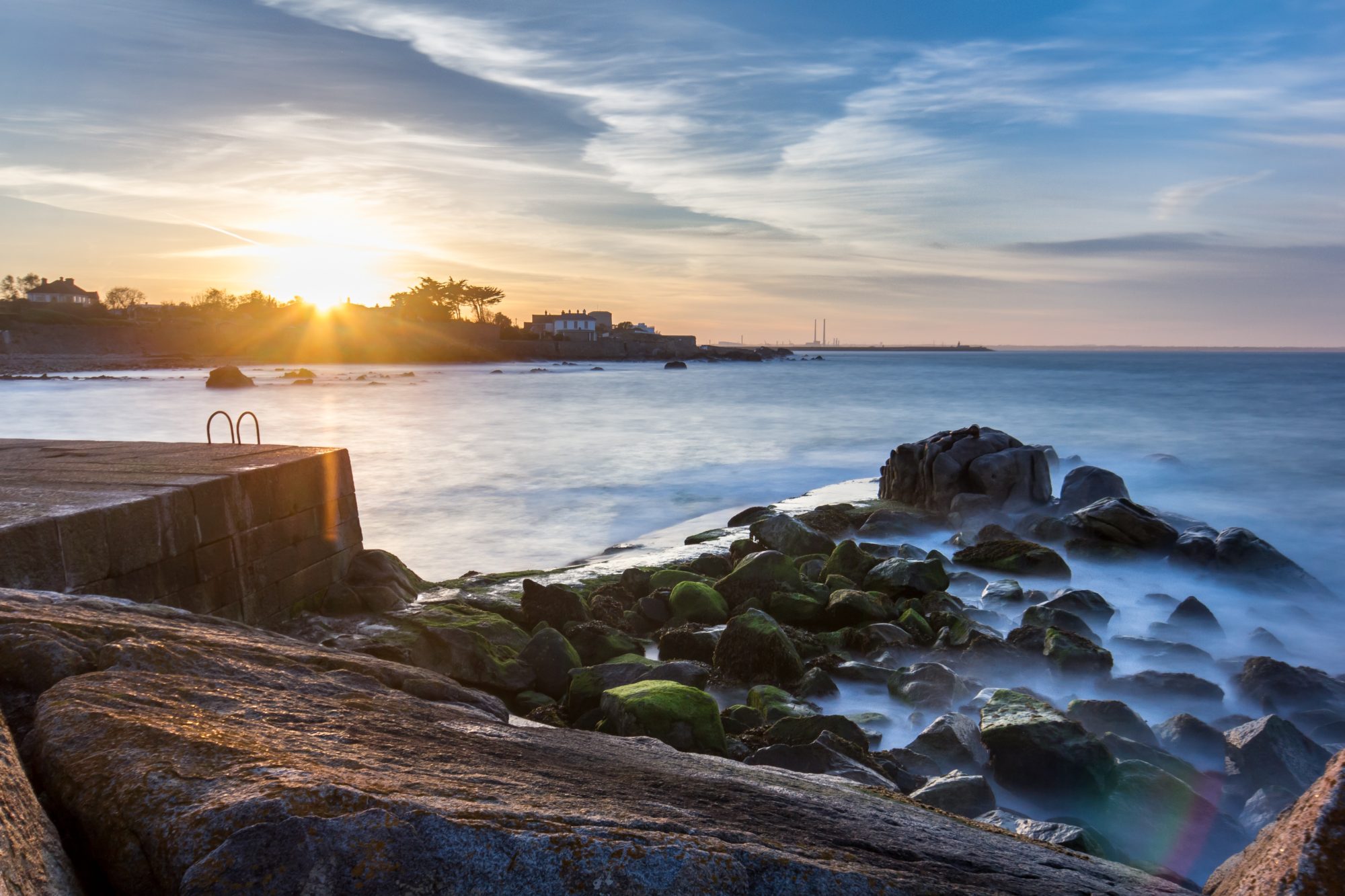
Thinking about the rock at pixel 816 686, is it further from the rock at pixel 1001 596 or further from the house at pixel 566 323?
the house at pixel 566 323

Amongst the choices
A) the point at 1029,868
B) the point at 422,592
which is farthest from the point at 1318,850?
the point at 422,592

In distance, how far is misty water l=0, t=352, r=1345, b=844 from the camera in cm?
855

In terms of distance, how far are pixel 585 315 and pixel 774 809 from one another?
111 m

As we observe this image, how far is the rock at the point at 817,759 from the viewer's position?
12.4ft

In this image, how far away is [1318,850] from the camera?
1640 mm

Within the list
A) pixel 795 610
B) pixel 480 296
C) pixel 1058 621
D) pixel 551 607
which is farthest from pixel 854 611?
pixel 480 296

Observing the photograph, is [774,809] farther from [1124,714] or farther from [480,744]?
[1124,714]

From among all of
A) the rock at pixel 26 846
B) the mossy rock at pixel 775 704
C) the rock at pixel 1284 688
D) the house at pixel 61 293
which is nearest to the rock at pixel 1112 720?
the rock at pixel 1284 688

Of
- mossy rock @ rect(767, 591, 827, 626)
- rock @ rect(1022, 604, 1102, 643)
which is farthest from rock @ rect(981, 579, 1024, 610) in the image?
mossy rock @ rect(767, 591, 827, 626)

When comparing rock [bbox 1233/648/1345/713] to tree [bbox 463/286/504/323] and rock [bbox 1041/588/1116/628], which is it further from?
tree [bbox 463/286/504/323]

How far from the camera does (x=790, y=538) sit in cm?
918

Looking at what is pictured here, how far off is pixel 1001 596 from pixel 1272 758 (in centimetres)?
329

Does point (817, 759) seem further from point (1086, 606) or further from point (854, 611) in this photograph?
point (1086, 606)

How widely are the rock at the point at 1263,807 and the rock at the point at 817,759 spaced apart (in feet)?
6.38
